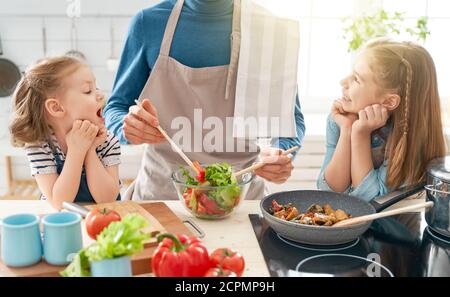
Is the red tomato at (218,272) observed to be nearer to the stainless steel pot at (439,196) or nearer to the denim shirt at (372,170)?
the stainless steel pot at (439,196)

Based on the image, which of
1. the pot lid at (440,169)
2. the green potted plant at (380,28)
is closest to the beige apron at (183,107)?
the pot lid at (440,169)

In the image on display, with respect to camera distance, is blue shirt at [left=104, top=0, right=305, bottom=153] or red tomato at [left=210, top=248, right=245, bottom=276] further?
blue shirt at [left=104, top=0, right=305, bottom=153]

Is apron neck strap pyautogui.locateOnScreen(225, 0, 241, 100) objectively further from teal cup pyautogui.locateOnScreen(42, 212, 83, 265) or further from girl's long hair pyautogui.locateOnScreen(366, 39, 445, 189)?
teal cup pyautogui.locateOnScreen(42, 212, 83, 265)

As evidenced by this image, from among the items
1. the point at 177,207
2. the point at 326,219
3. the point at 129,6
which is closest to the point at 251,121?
the point at 177,207

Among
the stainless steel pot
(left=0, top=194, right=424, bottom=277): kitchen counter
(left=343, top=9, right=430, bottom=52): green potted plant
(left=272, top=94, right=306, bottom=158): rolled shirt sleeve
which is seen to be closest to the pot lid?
the stainless steel pot

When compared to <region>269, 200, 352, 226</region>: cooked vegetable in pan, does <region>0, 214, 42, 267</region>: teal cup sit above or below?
above

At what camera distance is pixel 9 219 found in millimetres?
896

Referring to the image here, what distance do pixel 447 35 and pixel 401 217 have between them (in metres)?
2.00

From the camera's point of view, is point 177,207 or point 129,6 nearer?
point 177,207

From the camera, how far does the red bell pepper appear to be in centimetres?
77

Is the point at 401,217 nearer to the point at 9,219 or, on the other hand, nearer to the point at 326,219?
the point at 326,219

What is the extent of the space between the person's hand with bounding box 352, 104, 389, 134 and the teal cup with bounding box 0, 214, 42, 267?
2.79ft

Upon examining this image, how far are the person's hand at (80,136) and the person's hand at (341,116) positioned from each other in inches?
25.9

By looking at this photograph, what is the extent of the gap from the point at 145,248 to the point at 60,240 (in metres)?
0.15
